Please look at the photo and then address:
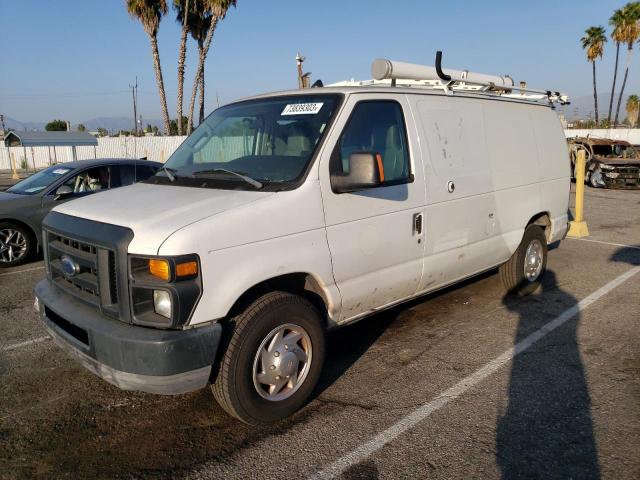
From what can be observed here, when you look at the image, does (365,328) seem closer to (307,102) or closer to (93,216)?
(307,102)

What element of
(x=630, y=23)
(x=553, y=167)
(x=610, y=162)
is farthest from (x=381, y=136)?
(x=630, y=23)

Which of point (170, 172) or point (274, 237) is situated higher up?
point (170, 172)

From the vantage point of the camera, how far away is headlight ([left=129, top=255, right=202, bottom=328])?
2.78 meters

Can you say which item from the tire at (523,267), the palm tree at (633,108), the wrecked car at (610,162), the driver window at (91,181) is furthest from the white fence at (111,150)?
the tire at (523,267)

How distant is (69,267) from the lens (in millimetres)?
3277

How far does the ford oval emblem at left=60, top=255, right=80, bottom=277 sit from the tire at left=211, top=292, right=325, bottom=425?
103cm

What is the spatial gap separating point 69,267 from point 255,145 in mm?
1535

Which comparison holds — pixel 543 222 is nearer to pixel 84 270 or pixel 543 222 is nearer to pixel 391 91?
pixel 391 91

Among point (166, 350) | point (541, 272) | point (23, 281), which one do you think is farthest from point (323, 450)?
point (23, 281)

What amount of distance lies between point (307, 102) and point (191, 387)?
2.14m

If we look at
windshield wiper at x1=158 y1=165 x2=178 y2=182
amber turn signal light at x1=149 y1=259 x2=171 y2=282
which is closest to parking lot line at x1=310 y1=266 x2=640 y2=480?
amber turn signal light at x1=149 y1=259 x2=171 y2=282

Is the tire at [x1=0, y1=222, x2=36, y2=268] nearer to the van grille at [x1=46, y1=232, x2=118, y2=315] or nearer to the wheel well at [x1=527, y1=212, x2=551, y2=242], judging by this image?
the van grille at [x1=46, y1=232, x2=118, y2=315]

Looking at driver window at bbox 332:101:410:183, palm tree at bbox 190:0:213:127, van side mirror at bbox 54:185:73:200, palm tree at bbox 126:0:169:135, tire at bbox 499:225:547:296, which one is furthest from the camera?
palm tree at bbox 190:0:213:127

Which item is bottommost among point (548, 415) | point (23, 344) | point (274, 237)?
point (548, 415)
